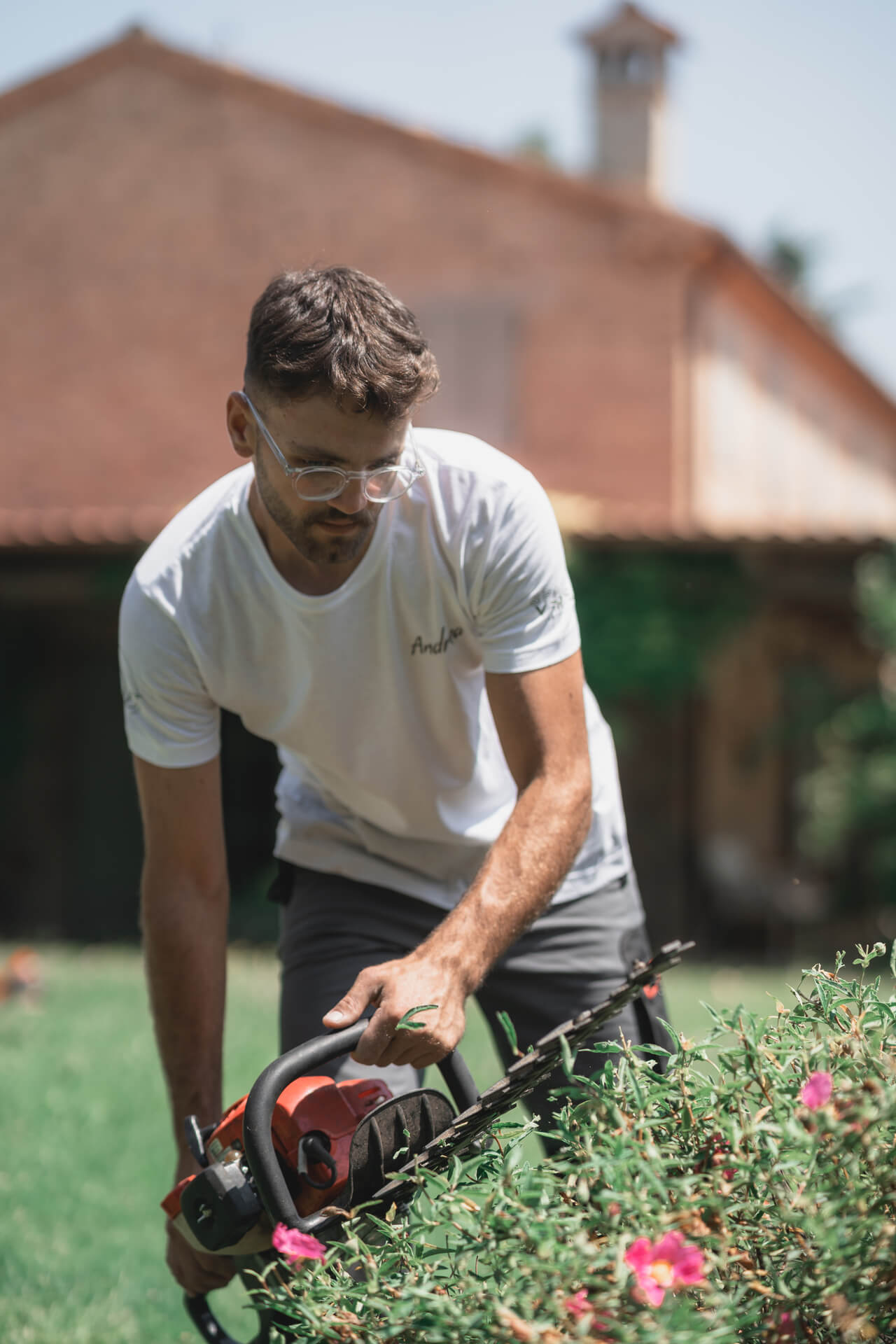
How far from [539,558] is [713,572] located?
9168 mm

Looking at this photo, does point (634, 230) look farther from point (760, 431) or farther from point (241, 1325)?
point (241, 1325)

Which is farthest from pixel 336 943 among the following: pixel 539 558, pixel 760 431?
pixel 760 431

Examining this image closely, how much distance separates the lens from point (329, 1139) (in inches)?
75.3

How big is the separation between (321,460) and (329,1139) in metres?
1.04

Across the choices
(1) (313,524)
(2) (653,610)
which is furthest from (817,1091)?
(2) (653,610)

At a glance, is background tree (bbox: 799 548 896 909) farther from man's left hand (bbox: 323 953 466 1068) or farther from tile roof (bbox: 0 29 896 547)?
man's left hand (bbox: 323 953 466 1068)

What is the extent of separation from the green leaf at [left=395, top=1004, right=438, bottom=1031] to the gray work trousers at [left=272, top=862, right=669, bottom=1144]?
35.4 inches

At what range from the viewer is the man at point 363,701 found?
2.29 m

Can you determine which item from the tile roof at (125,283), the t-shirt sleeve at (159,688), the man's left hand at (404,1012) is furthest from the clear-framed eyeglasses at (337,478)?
the tile roof at (125,283)

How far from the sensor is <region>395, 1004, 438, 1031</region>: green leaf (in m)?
1.77

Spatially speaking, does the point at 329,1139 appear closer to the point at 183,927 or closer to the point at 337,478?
the point at 183,927

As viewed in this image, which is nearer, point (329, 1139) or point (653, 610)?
point (329, 1139)

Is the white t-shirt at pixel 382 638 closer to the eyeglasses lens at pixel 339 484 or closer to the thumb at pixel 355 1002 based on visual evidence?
the eyeglasses lens at pixel 339 484

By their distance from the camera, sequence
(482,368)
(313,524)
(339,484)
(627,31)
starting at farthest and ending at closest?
1. (627,31)
2. (482,368)
3. (313,524)
4. (339,484)
